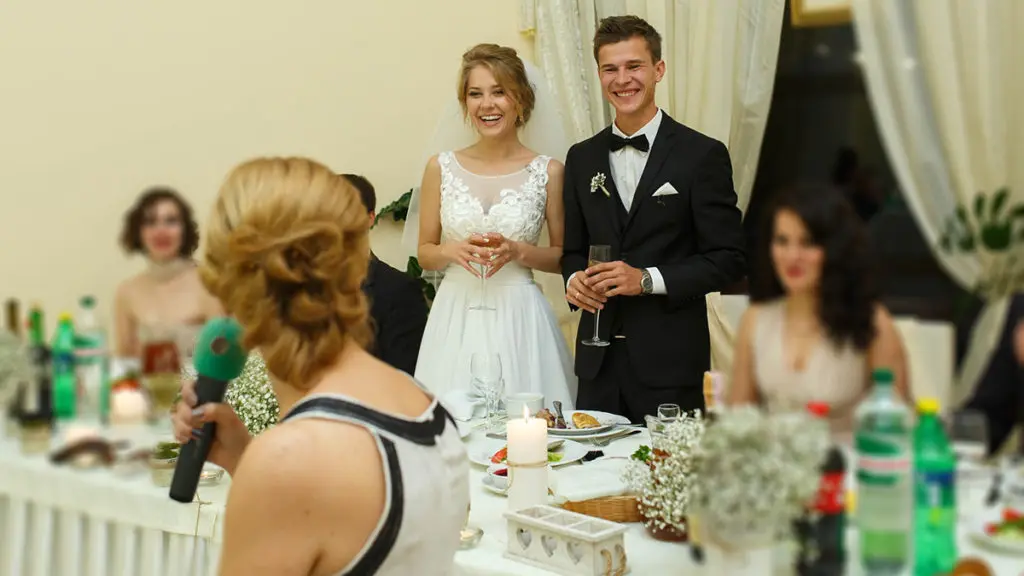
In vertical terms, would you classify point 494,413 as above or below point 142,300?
below

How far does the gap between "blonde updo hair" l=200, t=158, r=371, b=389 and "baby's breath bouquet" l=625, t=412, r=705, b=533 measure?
1.73 feet

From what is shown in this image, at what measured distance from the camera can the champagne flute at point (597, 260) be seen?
1625 millimetres

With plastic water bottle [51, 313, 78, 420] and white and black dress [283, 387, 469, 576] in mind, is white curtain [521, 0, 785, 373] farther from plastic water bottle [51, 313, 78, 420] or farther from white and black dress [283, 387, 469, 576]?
plastic water bottle [51, 313, 78, 420]

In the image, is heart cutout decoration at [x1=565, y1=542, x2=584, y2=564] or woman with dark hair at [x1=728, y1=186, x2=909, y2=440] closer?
woman with dark hair at [x1=728, y1=186, x2=909, y2=440]

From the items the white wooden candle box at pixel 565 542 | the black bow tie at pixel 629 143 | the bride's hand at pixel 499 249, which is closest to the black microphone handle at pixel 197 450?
the white wooden candle box at pixel 565 542

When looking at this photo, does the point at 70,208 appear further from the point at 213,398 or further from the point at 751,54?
the point at 751,54

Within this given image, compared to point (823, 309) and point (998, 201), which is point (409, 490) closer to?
point (823, 309)

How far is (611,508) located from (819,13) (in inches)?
31.2

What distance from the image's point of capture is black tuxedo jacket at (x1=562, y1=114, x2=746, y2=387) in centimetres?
133

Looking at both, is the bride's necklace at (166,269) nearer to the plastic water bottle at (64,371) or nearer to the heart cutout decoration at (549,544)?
the plastic water bottle at (64,371)

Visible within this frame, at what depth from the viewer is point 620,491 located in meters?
1.69

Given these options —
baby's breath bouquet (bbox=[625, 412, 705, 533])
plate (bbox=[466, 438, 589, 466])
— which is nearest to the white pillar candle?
baby's breath bouquet (bbox=[625, 412, 705, 533])

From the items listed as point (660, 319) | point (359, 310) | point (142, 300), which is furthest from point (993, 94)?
point (142, 300)

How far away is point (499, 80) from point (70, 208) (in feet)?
3.74
